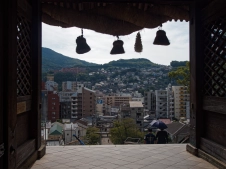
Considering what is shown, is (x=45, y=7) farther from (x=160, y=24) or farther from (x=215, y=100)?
(x=215, y=100)

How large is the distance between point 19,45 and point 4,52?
4.16 ft

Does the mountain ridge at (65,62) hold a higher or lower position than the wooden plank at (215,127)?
higher

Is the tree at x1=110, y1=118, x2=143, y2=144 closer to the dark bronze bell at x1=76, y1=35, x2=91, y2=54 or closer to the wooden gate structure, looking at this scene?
the dark bronze bell at x1=76, y1=35, x2=91, y2=54

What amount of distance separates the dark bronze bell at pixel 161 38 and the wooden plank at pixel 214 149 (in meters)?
1.90

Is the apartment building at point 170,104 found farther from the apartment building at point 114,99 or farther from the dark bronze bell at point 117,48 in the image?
the dark bronze bell at point 117,48

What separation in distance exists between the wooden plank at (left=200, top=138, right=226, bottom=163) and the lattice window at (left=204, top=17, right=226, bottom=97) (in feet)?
2.41

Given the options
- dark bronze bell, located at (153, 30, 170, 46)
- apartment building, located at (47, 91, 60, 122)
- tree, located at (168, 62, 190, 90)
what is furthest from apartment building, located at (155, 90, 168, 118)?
dark bronze bell, located at (153, 30, 170, 46)

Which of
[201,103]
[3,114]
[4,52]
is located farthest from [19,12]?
[201,103]

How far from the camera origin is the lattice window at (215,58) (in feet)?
11.2

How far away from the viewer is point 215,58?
3635 millimetres

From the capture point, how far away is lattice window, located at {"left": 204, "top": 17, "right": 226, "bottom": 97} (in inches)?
135

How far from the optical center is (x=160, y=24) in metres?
4.47

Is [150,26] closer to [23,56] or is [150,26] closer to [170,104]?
[23,56]

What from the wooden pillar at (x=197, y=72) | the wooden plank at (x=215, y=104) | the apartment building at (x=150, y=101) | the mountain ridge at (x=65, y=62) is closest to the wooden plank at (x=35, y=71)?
the wooden pillar at (x=197, y=72)
